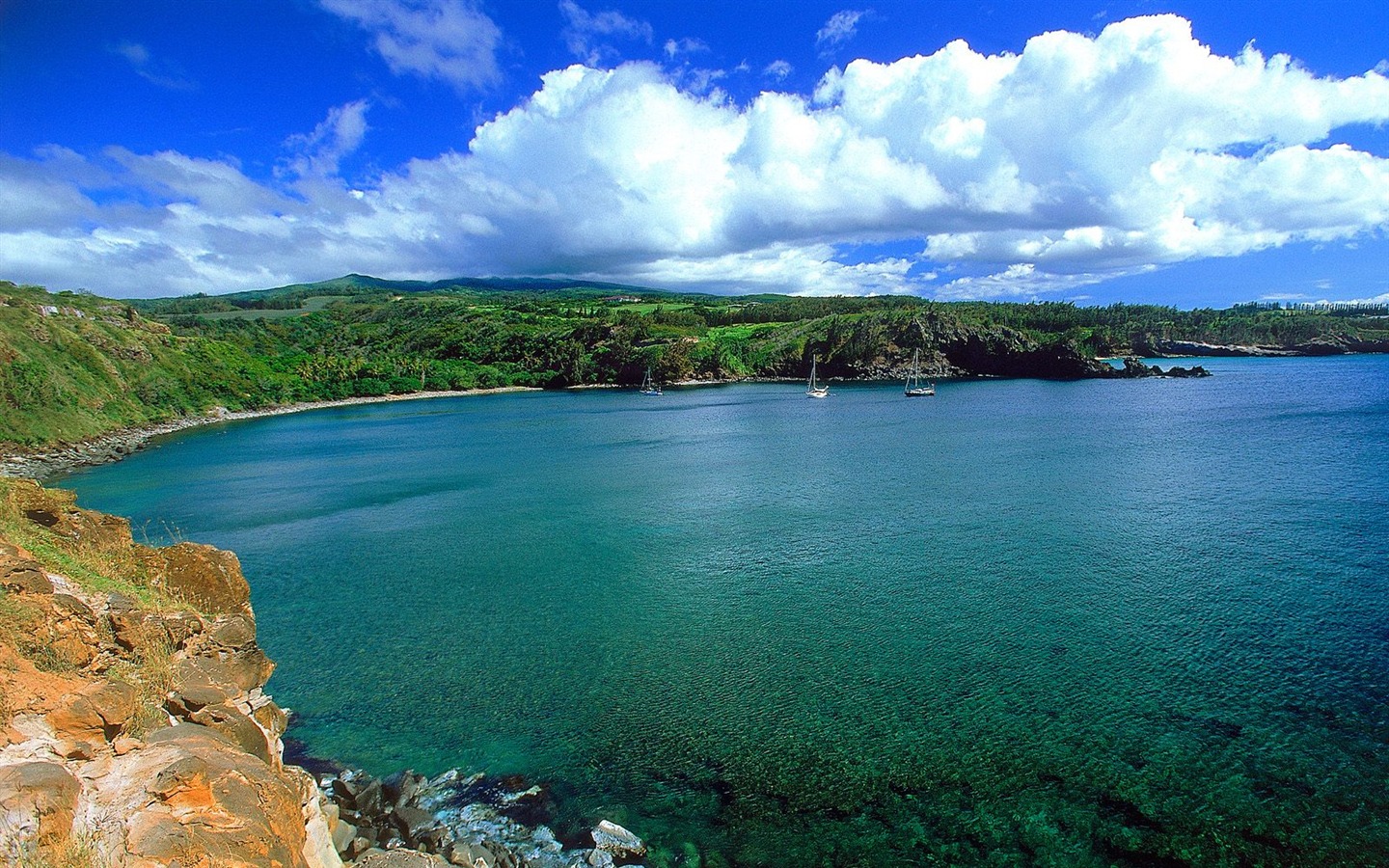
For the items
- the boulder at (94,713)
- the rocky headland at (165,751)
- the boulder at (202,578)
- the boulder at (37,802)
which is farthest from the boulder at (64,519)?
the boulder at (37,802)

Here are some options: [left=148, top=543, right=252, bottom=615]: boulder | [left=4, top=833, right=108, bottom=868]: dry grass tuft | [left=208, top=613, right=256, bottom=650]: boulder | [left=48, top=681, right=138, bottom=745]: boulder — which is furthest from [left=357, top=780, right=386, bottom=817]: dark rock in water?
[left=4, top=833, right=108, bottom=868]: dry grass tuft

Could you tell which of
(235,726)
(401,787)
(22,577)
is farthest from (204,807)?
(401,787)

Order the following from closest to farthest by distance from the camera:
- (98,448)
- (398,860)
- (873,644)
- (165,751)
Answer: (165,751) → (398,860) → (873,644) → (98,448)

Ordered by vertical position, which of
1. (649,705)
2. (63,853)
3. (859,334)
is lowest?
(649,705)

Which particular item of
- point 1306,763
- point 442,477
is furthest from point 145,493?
point 1306,763

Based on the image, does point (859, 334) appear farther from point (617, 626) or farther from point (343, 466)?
point (617, 626)

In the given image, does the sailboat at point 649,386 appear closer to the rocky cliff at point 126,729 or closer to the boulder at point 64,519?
the boulder at point 64,519

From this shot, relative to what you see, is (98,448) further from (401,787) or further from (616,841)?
(616,841)
